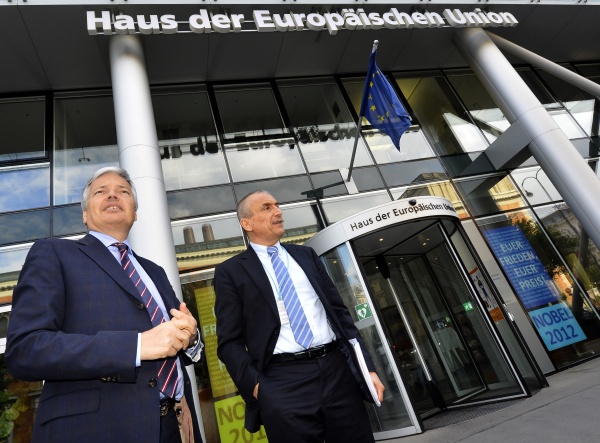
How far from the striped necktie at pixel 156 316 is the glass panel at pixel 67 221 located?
20.5ft

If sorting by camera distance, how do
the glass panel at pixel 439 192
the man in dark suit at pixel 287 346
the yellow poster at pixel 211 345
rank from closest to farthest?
the man in dark suit at pixel 287 346 < the yellow poster at pixel 211 345 < the glass panel at pixel 439 192

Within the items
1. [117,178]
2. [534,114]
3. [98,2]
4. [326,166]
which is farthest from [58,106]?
[534,114]

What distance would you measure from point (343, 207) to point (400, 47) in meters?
5.20

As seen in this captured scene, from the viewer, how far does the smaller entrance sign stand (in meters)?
5.97

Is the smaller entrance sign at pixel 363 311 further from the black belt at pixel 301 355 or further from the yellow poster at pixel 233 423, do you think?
the black belt at pixel 301 355

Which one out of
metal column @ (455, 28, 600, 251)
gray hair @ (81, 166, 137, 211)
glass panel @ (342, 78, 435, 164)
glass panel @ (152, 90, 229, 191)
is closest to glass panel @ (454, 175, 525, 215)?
Answer: metal column @ (455, 28, 600, 251)

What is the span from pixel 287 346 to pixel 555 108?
12.6 m

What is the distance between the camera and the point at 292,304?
249 centimetres

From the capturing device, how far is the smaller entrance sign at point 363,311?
5.97m

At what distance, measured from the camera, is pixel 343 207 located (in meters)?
8.60

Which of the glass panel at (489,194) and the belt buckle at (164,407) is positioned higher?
the glass panel at (489,194)

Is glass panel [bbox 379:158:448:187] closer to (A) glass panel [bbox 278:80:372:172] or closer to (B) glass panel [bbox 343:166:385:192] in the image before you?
(B) glass panel [bbox 343:166:385:192]

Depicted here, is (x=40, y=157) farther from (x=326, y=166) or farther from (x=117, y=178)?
(x=117, y=178)

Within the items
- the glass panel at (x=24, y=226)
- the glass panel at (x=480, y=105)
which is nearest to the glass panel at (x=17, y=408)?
the glass panel at (x=24, y=226)
